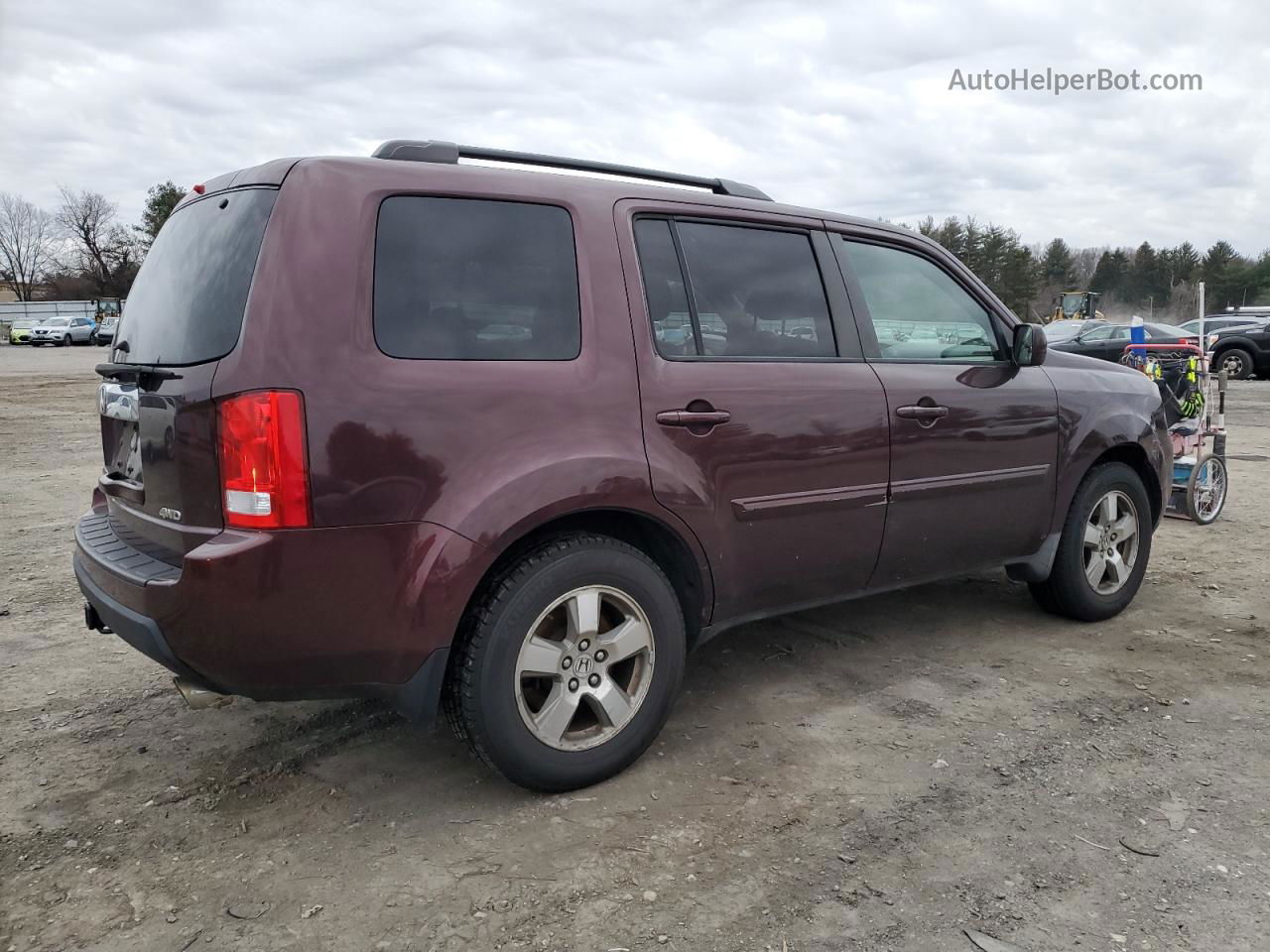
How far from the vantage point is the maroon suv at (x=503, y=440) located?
2465mm

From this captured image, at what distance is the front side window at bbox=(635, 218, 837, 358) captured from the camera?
315 cm

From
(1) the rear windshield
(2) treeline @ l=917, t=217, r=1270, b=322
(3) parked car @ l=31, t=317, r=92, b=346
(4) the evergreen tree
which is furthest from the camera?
(4) the evergreen tree

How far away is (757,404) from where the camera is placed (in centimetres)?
322

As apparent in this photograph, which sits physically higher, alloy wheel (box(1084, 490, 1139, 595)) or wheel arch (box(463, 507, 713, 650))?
wheel arch (box(463, 507, 713, 650))

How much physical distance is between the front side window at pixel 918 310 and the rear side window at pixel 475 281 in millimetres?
1356

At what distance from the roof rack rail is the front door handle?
94cm

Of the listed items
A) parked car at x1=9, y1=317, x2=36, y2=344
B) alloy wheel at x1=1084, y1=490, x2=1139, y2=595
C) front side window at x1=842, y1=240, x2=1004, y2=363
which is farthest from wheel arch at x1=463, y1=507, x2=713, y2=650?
parked car at x1=9, y1=317, x2=36, y2=344

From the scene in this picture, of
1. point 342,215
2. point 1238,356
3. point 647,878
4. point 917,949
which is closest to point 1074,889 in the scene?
point 917,949

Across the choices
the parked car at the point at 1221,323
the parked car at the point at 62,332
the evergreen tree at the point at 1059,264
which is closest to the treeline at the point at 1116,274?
the evergreen tree at the point at 1059,264

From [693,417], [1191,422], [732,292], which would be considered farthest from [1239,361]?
[693,417]

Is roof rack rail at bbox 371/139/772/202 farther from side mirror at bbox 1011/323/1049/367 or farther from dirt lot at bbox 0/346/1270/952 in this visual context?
dirt lot at bbox 0/346/1270/952

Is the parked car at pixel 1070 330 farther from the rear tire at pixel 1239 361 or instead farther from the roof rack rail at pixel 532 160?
the roof rack rail at pixel 532 160

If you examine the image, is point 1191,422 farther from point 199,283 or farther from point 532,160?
point 199,283

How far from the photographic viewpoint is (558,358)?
2.85m
